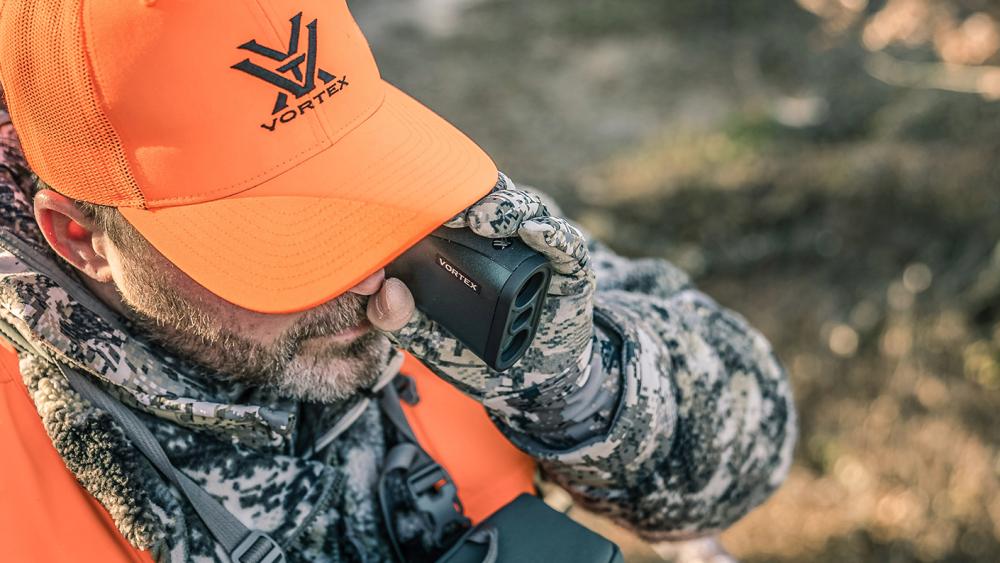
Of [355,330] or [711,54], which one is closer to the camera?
[355,330]

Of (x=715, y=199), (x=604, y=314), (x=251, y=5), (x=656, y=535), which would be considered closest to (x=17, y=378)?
(x=251, y=5)

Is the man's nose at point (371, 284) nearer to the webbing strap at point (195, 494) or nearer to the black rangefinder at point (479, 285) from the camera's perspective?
the black rangefinder at point (479, 285)

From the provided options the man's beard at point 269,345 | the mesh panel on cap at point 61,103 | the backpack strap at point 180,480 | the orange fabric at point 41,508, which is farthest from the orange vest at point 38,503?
the mesh panel on cap at point 61,103

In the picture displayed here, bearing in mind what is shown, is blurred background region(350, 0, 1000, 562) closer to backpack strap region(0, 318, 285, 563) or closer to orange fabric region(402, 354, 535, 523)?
orange fabric region(402, 354, 535, 523)

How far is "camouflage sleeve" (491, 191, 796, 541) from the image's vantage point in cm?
172

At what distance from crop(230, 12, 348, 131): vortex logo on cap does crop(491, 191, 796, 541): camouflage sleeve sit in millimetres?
653

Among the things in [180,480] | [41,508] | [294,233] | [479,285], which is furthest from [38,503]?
[479,285]

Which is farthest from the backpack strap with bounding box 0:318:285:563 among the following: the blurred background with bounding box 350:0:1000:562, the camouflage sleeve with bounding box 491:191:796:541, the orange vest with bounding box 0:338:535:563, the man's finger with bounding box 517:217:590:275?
the blurred background with bounding box 350:0:1000:562

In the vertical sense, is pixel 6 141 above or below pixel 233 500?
above

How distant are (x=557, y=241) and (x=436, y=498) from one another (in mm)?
575

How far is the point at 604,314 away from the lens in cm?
180

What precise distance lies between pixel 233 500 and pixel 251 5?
789 mm

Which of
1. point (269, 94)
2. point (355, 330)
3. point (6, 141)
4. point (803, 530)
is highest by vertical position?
point (269, 94)

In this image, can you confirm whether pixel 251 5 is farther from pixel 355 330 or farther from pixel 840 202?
pixel 840 202
